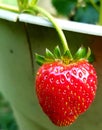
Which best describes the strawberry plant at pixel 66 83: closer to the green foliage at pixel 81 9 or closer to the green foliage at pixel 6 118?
the green foliage at pixel 81 9

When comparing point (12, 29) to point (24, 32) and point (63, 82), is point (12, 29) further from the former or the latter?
point (63, 82)

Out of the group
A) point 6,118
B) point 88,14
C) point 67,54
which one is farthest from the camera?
point 6,118

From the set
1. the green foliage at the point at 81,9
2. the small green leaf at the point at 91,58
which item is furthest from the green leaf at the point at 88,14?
the small green leaf at the point at 91,58

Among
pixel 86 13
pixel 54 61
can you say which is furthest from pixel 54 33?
pixel 86 13

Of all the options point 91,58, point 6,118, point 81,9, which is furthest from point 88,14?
point 6,118

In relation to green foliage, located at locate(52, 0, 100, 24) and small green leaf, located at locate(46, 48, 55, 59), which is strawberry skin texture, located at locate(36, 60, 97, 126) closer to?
small green leaf, located at locate(46, 48, 55, 59)

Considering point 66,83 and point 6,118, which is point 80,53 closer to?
point 66,83

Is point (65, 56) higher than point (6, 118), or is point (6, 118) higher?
point (65, 56)
